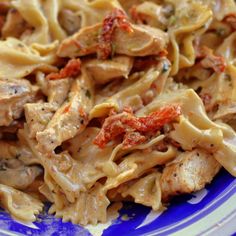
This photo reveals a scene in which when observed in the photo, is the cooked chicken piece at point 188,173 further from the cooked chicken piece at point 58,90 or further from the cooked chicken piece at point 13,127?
the cooked chicken piece at point 13,127

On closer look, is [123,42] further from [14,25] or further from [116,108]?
[14,25]

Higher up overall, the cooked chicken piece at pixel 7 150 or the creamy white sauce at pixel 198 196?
the creamy white sauce at pixel 198 196

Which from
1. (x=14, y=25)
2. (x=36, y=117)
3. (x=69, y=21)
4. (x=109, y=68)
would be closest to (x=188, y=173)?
(x=109, y=68)

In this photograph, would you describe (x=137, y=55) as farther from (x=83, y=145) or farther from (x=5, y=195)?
(x=5, y=195)

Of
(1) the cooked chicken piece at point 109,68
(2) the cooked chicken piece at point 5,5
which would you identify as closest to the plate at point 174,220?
(1) the cooked chicken piece at point 109,68

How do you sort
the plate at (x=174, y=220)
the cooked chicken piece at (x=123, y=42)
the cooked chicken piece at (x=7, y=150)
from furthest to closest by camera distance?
the cooked chicken piece at (x=123, y=42)
the cooked chicken piece at (x=7, y=150)
the plate at (x=174, y=220)
